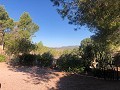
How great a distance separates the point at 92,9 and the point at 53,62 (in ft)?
51.8

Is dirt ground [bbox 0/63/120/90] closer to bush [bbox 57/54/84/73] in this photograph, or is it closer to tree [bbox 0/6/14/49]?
bush [bbox 57/54/84/73]

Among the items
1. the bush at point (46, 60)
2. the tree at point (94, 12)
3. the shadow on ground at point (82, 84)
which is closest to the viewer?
the tree at point (94, 12)

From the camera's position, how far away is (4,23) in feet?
187

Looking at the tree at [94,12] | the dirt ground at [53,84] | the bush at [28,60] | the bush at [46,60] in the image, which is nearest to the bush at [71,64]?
the bush at [46,60]

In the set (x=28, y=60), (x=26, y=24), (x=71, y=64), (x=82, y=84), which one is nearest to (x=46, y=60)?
(x=28, y=60)

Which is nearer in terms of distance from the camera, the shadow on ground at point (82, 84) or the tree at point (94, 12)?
the tree at point (94, 12)

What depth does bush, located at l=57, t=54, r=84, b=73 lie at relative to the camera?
874 inches

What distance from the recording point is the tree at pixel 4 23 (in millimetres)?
56938

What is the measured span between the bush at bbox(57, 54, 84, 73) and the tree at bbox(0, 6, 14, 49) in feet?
116

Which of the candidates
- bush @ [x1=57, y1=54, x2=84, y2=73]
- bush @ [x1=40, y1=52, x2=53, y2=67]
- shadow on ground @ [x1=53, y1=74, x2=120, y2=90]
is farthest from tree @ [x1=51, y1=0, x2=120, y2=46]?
bush @ [x1=40, y1=52, x2=53, y2=67]

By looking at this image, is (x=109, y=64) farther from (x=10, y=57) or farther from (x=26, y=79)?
(x=10, y=57)

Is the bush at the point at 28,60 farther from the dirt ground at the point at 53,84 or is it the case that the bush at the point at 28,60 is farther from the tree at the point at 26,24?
the tree at the point at 26,24

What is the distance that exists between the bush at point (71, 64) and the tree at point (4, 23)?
116ft

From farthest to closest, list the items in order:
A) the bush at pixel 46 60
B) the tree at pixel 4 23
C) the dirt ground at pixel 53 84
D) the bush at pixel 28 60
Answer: the tree at pixel 4 23 → the bush at pixel 28 60 → the bush at pixel 46 60 → the dirt ground at pixel 53 84
